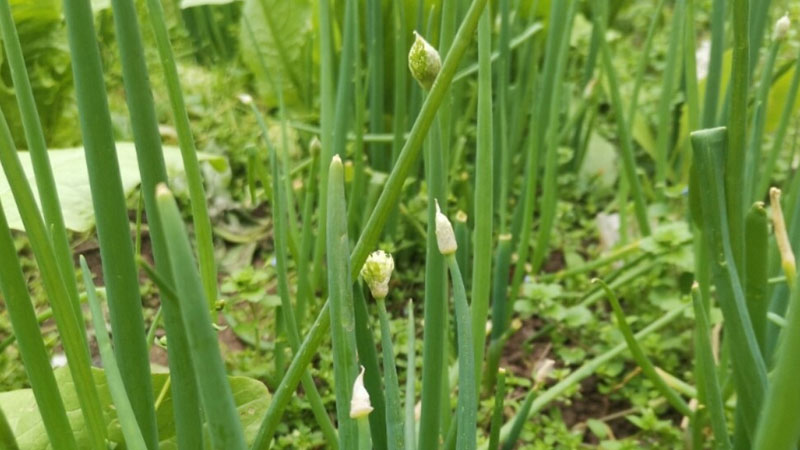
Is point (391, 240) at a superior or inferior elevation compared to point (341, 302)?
inferior

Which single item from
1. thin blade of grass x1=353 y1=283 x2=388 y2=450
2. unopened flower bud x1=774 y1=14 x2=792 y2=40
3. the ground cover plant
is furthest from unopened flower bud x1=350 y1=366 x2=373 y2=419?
unopened flower bud x1=774 y1=14 x2=792 y2=40

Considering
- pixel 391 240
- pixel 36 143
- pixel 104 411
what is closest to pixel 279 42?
pixel 391 240

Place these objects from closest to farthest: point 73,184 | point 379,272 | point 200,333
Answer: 1. point 200,333
2. point 379,272
3. point 73,184

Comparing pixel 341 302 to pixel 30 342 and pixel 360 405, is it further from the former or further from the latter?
pixel 30 342

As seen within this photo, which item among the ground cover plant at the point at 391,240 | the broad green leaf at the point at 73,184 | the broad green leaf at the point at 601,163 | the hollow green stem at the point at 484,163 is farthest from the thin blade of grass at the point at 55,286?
the broad green leaf at the point at 601,163

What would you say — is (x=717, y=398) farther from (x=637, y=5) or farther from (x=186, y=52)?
(x=637, y=5)

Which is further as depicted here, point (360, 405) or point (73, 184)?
point (73, 184)

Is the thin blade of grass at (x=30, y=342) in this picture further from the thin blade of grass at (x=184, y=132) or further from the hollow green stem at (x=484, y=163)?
the hollow green stem at (x=484, y=163)
